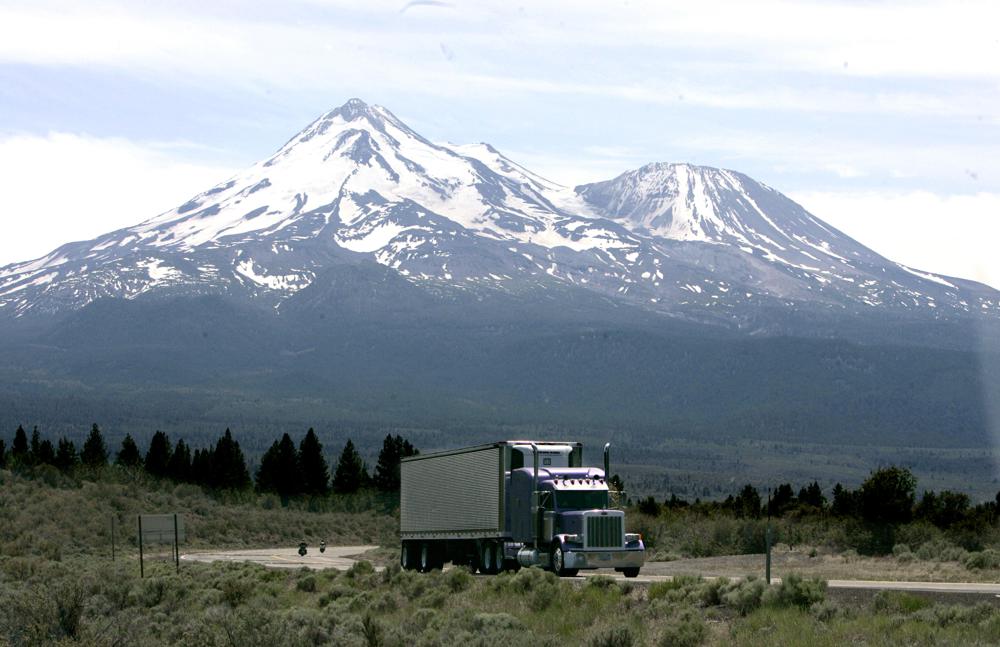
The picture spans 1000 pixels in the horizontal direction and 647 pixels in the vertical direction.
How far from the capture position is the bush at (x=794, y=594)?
1106 inches

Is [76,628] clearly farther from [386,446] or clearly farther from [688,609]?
[386,446]

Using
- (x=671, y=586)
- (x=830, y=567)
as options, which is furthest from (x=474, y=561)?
(x=671, y=586)

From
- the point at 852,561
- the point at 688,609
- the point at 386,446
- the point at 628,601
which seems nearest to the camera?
the point at 688,609

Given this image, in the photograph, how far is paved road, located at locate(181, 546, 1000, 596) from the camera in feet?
114

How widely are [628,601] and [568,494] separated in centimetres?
1070

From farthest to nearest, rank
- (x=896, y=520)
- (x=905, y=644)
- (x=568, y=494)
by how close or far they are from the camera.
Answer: (x=896, y=520) → (x=568, y=494) → (x=905, y=644)

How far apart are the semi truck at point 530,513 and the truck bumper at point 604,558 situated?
3 centimetres

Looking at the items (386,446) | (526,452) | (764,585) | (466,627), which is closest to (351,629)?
(466,627)

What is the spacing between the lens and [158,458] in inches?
5118

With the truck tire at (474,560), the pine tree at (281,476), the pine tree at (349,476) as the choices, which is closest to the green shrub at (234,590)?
the truck tire at (474,560)

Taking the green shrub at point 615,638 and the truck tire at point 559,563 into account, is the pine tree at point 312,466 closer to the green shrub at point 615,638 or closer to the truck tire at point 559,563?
the truck tire at point 559,563

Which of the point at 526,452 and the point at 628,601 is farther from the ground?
the point at 526,452

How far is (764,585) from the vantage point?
29281 millimetres

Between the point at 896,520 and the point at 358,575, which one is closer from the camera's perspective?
the point at 358,575
